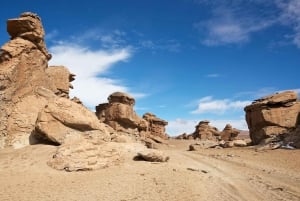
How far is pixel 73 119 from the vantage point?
14.6m

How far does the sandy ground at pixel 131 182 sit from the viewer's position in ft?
29.6

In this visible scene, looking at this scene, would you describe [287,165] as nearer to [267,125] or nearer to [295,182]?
[295,182]

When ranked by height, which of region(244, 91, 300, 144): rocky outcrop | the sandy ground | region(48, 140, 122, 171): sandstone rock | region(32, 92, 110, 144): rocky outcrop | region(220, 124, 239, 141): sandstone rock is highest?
region(220, 124, 239, 141): sandstone rock

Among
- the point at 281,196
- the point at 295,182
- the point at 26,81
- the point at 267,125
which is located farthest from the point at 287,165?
the point at 26,81

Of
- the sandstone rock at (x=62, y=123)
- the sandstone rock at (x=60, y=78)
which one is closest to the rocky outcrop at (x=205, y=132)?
the sandstone rock at (x=60, y=78)

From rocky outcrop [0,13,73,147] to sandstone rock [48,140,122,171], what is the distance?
3.52 metres

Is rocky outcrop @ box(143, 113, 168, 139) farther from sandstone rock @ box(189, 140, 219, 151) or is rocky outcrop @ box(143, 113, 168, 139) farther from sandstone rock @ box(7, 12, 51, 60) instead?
sandstone rock @ box(7, 12, 51, 60)

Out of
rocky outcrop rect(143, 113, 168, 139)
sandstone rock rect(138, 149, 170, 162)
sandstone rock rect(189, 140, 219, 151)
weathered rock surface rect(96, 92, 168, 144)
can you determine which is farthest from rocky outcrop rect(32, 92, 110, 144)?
rocky outcrop rect(143, 113, 168, 139)

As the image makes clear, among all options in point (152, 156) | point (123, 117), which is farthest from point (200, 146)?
point (152, 156)

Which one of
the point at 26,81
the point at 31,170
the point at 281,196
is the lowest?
the point at 281,196

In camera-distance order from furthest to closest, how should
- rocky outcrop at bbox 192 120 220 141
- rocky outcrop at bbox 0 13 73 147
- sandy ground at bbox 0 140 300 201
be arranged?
rocky outcrop at bbox 192 120 220 141, rocky outcrop at bbox 0 13 73 147, sandy ground at bbox 0 140 300 201

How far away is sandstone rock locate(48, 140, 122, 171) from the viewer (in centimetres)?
1144

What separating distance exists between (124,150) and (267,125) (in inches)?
677

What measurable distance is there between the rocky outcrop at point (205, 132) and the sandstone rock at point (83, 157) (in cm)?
5083
